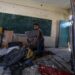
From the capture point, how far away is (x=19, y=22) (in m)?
6.41

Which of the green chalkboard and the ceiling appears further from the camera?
the green chalkboard

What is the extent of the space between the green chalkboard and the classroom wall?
159 millimetres

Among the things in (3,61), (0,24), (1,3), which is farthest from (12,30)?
(3,61)

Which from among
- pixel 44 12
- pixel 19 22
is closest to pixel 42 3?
pixel 44 12

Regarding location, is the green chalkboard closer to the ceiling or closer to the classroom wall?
the classroom wall

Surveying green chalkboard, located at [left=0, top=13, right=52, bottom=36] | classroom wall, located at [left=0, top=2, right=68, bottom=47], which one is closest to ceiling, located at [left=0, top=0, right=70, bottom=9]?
classroom wall, located at [left=0, top=2, right=68, bottom=47]

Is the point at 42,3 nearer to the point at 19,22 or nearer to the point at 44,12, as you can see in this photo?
the point at 44,12

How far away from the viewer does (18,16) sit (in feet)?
21.0

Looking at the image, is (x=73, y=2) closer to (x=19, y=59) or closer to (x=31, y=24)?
(x=19, y=59)

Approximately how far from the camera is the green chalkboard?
20.1ft

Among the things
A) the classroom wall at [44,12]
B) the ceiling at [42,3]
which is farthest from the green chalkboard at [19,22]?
the ceiling at [42,3]

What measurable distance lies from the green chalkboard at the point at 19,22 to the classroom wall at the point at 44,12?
159mm

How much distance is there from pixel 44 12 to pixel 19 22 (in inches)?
46.8

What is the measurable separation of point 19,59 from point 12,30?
11.1ft
